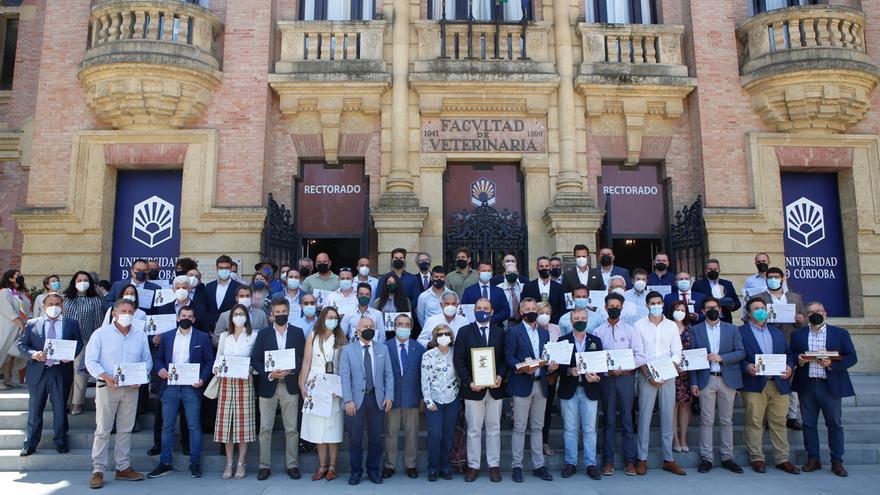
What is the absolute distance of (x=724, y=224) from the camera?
12.7 m

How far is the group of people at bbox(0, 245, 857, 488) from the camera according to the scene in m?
7.63

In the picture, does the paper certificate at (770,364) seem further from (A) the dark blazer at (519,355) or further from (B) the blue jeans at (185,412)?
(B) the blue jeans at (185,412)

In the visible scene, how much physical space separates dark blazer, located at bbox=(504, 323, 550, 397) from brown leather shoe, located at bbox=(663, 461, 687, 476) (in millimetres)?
1851

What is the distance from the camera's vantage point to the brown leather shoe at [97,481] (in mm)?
7289

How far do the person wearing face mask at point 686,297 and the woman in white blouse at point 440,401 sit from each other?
3.53 m

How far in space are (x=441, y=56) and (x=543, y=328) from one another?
7.64m

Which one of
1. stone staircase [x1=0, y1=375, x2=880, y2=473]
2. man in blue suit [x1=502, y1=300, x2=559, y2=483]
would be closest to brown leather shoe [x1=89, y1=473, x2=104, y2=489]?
stone staircase [x1=0, y1=375, x2=880, y2=473]

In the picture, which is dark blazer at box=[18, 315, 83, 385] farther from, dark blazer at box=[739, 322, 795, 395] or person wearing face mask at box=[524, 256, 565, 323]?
dark blazer at box=[739, 322, 795, 395]

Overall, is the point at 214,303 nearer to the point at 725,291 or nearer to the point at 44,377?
the point at 44,377

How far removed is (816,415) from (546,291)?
401 cm

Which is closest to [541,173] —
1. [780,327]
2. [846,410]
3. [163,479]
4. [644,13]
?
[644,13]

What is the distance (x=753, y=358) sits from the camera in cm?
815

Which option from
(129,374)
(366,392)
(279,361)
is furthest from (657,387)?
(129,374)

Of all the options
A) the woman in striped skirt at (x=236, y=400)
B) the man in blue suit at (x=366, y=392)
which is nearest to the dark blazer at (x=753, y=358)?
the man in blue suit at (x=366, y=392)
